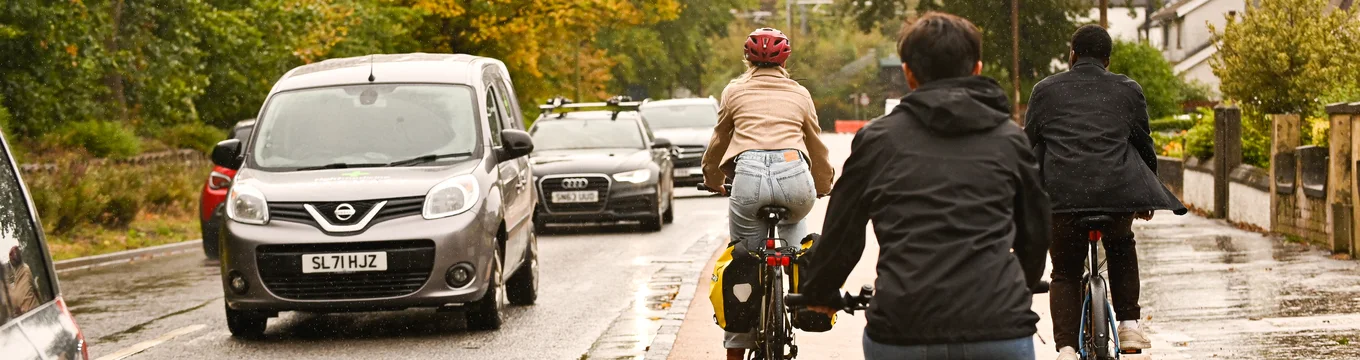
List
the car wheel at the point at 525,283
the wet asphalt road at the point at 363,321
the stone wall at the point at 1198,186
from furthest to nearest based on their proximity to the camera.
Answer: the stone wall at the point at 1198,186 → the car wheel at the point at 525,283 → the wet asphalt road at the point at 363,321

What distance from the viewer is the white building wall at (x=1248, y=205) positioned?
16.0m

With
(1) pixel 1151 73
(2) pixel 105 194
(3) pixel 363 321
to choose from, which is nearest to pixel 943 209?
(3) pixel 363 321

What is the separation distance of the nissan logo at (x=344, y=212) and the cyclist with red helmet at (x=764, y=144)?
10.4 feet

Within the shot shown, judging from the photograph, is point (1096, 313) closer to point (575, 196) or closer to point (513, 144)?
point (513, 144)

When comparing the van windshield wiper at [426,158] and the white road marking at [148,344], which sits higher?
the van windshield wiper at [426,158]

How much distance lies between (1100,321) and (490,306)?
4.25m

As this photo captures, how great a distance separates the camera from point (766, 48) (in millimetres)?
6922

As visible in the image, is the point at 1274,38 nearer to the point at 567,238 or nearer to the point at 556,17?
the point at 567,238

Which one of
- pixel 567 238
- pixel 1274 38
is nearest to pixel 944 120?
pixel 567 238

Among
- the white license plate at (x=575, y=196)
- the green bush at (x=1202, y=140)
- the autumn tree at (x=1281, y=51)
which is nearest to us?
the autumn tree at (x=1281, y=51)

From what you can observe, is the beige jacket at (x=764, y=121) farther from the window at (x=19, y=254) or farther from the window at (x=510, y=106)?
the window at (x=510, y=106)

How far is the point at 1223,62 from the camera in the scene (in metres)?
20.0

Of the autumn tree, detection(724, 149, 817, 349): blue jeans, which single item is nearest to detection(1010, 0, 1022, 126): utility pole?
the autumn tree

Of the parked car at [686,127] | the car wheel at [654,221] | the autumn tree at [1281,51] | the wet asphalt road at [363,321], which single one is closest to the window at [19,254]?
the wet asphalt road at [363,321]
